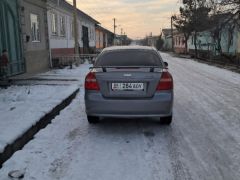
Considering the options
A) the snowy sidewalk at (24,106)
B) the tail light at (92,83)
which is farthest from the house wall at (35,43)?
the tail light at (92,83)

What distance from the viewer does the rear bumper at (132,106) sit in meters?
5.48

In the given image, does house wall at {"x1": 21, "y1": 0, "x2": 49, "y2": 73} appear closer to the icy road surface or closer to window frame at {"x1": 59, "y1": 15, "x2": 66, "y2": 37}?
window frame at {"x1": 59, "y1": 15, "x2": 66, "y2": 37}

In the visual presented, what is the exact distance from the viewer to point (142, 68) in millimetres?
5730

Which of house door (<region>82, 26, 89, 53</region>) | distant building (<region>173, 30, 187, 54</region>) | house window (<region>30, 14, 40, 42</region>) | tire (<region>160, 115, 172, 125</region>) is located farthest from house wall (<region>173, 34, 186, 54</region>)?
tire (<region>160, 115, 172, 125</region>)

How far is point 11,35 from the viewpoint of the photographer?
12562 mm

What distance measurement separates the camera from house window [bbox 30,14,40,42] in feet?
50.9

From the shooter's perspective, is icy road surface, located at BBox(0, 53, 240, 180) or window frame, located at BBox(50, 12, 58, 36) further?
window frame, located at BBox(50, 12, 58, 36)

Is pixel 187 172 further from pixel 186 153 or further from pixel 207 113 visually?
pixel 207 113

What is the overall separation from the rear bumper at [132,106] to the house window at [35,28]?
10.9 metres

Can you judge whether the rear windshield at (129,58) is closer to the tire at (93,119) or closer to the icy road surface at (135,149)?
the tire at (93,119)

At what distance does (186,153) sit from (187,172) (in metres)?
0.70

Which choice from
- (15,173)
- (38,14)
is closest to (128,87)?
(15,173)

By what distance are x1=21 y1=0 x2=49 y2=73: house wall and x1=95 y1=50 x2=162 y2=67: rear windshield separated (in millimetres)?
8424

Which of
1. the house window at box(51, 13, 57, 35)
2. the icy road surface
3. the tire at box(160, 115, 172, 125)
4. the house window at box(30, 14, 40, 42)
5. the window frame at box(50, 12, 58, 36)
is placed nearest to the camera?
the icy road surface
